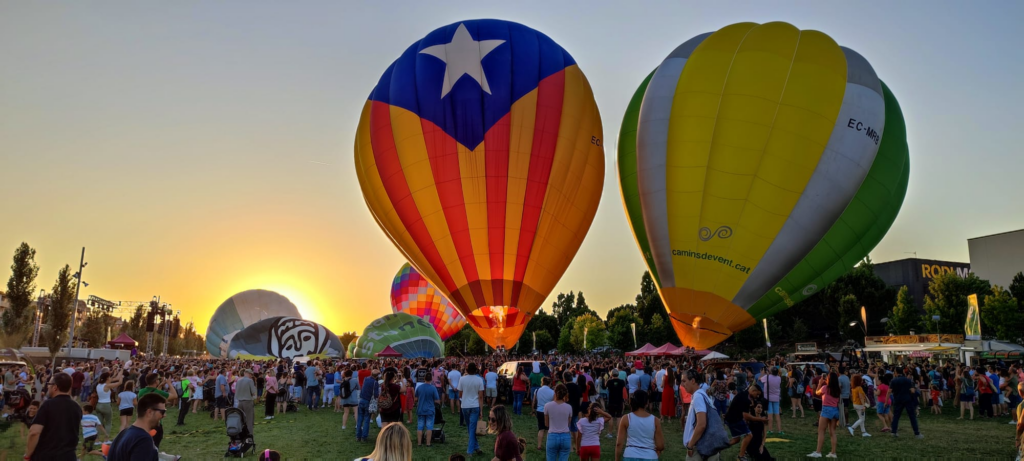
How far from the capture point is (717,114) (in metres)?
20.1

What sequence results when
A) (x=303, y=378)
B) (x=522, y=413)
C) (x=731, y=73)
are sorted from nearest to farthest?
(x=522, y=413), (x=731, y=73), (x=303, y=378)

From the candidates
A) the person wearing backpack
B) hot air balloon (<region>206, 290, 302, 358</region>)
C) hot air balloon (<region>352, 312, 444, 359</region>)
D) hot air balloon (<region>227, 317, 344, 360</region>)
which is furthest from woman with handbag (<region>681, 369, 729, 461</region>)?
hot air balloon (<region>206, 290, 302, 358</region>)

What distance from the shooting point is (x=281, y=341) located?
4219 centimetres

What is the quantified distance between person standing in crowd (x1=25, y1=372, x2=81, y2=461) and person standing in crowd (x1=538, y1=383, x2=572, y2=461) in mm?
5007

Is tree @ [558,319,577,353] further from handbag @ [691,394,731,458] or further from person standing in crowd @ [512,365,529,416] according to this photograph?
handbag @ [691,394,731,458]

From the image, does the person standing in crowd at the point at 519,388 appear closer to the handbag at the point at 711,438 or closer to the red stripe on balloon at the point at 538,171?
the red stripe on balloon at the point at 538,171

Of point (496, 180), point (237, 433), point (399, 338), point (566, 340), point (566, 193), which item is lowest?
point (237, 433)

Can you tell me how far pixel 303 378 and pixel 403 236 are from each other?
18.8 feet

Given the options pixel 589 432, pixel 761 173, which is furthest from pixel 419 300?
pixel 589 432

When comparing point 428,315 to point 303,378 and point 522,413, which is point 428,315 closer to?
point 303,378

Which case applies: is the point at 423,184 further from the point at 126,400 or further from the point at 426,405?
the point at 126,400

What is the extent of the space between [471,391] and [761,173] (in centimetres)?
1100

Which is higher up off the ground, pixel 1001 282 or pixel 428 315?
pixel 1001 282

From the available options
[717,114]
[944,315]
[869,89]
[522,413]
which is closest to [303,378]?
[522,413]
